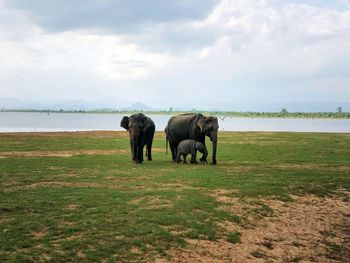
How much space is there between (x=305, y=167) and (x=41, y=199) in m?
13.7

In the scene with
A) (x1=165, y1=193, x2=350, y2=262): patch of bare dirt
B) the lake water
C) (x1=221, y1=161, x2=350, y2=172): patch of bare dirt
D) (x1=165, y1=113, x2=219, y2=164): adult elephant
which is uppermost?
(x1=165, y1=113, x2=219, y2=164): adult elephant

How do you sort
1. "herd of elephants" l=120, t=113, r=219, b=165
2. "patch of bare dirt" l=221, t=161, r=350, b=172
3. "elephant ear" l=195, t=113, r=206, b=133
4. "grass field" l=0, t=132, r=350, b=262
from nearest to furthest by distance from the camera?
1. "grass field" l=0, t=132, r=350, b=262
2. "patch of bare dirt" l=221, t=161, r=350, b=172
3. "herd of elephants" l=120, t=113, r=219, b=165
4. "elephant ear" l=195, t=113, r=206, b=133

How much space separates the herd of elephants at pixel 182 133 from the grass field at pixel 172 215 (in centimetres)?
243

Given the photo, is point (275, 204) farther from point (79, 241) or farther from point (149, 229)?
point (79, 241)

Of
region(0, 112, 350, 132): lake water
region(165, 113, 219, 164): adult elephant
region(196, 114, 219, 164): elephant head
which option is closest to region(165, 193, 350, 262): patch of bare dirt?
region(196, 114, 219, 164): elephant head

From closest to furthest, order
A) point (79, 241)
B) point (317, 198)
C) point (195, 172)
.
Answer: point (79, 241)
point (317, 198)
point (195, 172)

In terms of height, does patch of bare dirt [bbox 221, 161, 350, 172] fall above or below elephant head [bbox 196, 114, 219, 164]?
below

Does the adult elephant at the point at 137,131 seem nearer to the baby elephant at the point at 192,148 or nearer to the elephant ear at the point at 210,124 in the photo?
the baby elephant at the point at 192,148

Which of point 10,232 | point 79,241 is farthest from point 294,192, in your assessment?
point 10,232

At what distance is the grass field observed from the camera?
363 inches

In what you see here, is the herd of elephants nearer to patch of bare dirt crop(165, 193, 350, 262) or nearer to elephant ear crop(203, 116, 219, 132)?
elephant ear crop(203, 116, 219, 132)

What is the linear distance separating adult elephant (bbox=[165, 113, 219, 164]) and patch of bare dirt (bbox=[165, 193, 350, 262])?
774 centimetres

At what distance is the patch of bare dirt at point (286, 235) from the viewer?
31.5ft

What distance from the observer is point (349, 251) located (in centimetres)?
1074
